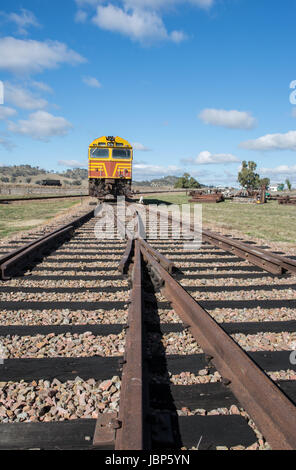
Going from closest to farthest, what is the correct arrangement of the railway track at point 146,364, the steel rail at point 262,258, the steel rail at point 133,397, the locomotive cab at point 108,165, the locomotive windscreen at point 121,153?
1. the steel rail at point 133,397
2. the railway track at point 146,364
3. the steel rail at point 262,258
4. the locomotive cab at point 108,165
5. the locomotive windscreen at point 121,153

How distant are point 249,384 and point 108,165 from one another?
1680 centimetres

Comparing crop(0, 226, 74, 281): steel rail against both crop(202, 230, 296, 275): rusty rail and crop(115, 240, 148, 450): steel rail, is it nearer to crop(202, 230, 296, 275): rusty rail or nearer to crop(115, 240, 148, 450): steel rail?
crop(115, 240, 148, 450): steel rail

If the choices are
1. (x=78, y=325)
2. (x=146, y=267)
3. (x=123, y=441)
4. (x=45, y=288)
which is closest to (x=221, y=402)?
(x=123, y=441)

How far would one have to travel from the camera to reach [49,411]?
1846 mm

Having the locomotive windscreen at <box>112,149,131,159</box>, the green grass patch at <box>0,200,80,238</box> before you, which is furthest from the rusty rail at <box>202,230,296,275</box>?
the locomotive windscreen at <box>112,149,131,159</box>

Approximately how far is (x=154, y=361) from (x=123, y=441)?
0.94m

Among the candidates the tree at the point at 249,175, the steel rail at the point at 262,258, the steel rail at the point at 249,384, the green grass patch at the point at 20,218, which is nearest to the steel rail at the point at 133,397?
the steel rail at the point at 249,384

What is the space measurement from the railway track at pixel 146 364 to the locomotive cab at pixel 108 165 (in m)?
13.8

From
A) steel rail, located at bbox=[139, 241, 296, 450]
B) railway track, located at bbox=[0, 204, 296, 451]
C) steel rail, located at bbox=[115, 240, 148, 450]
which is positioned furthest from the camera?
railway track, located at bbox=[0, 204, 296, 451]

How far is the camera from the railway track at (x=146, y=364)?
1.62 metres

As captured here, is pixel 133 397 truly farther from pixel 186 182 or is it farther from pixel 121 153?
pixel 186 182

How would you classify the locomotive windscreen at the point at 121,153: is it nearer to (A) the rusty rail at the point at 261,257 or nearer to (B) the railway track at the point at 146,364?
(A) the rusty rail at the point at 261,257

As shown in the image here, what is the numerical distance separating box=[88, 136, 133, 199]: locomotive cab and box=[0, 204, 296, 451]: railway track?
13824 millimetres

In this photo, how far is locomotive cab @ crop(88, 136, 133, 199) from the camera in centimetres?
1773
